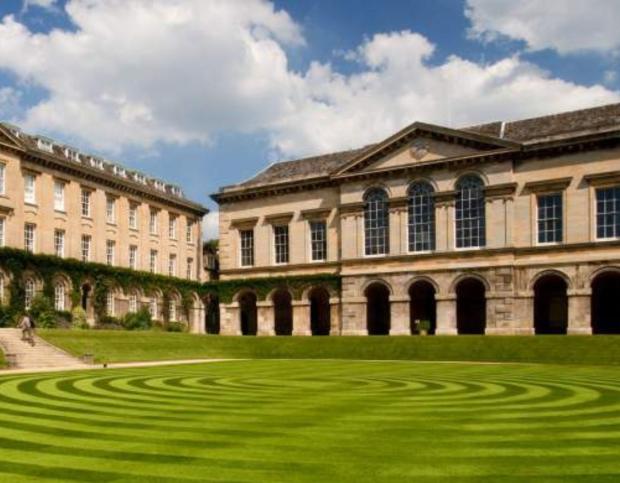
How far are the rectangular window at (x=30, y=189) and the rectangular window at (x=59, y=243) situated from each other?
10.4ft

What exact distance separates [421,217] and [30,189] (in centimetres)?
2932

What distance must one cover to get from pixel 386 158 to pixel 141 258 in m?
23.6

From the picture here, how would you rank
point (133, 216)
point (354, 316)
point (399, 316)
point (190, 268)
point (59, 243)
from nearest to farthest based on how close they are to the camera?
1. point (399, 316)
2. point (59, 243)
3. point (354, 316)
4. point (133, 216)
5. point (190, 268)

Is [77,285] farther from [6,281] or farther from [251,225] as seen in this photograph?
[251,225]

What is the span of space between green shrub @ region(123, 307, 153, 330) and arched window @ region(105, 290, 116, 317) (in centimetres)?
112

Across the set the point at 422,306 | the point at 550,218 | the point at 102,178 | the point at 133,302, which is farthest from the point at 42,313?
the point at 550,218

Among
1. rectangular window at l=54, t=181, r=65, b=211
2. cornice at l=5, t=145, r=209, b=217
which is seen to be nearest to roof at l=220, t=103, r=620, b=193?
cornice at l=5, t=145, r=209, b=217

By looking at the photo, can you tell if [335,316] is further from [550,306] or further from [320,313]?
[550,306]

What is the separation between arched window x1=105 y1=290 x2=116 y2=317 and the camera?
57.4 metres

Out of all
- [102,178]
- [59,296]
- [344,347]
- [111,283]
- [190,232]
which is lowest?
[344,347]

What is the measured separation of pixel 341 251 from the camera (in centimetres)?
5750

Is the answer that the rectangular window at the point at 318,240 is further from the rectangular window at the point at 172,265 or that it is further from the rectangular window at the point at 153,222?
the rectangular window at the point at 153,222

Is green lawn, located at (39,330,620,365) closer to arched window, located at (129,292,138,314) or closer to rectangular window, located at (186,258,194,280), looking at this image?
arched window, located at (129,292,138,314)

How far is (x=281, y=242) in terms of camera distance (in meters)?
62.4
